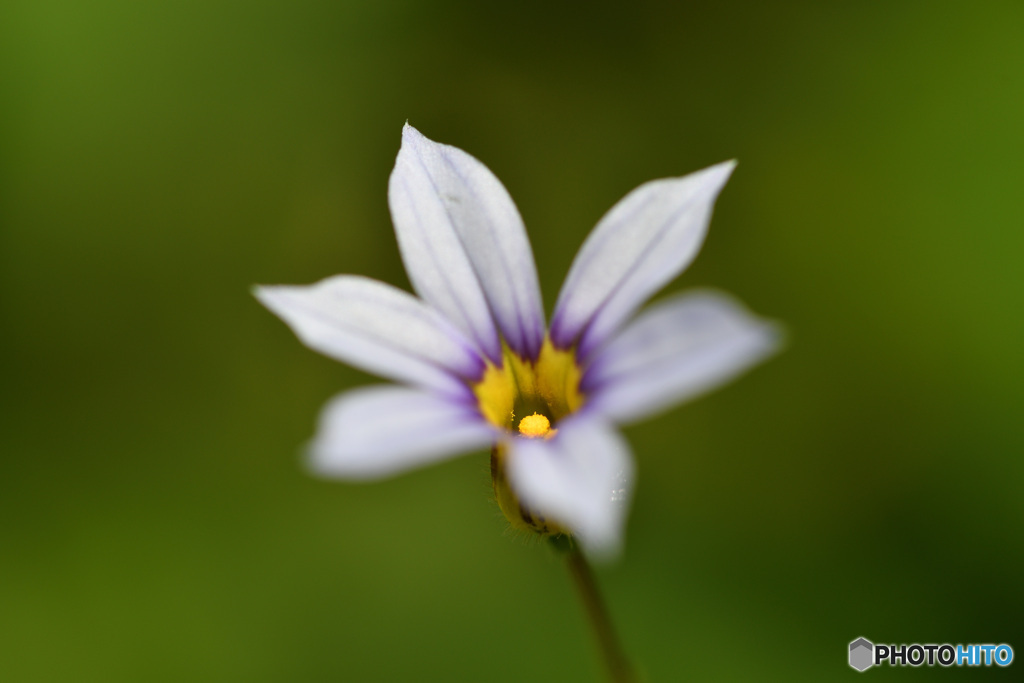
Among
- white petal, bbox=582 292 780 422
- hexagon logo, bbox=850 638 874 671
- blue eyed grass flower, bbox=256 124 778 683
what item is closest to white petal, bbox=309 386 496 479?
blue eyed grass flower, bbox=256 124 778 683

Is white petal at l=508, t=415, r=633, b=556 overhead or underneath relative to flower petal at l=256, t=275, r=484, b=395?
underneath

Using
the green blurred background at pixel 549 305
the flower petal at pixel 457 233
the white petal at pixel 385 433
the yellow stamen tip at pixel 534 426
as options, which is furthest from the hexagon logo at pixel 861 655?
the white petal at pixel 385 433

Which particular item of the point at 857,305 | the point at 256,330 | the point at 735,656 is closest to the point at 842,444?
the point at 857,305

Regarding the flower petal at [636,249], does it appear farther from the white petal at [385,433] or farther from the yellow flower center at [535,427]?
the white petal at [385,433]

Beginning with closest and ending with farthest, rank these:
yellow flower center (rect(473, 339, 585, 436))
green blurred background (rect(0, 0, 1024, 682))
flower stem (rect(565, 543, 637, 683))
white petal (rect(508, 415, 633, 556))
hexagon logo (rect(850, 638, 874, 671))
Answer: white petal (rect(508, 415, 633, 556)) < flower stem (rect(565, 543, 637, 683)) < yellow flower center (rect(473, 339, 585, 436)) < hexagon logo (rect(850, 638, 874, 671)) < green blurred background (rect(0, 0, 1024, 682))

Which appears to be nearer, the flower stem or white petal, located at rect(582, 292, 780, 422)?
white petal, located at rect(582, 292, 780, 422)

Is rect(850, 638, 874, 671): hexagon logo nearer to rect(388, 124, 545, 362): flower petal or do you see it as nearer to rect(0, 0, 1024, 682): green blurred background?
rect(0, 0, 1024, 682): green blurred background
